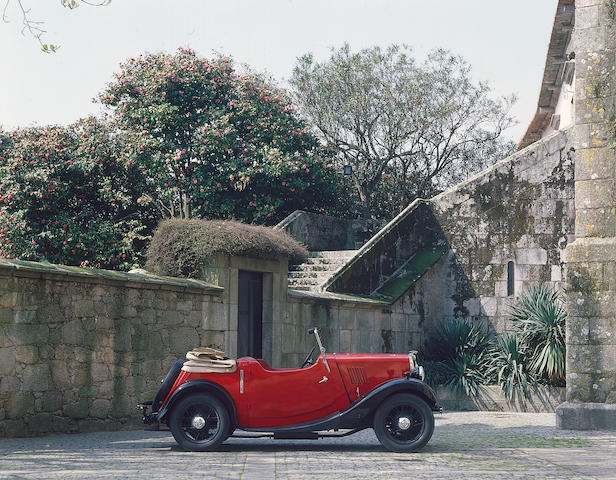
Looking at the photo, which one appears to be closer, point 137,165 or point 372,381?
point 372,381

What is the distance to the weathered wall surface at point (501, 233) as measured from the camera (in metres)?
17.2

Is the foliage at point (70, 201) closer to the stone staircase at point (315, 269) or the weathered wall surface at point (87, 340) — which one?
the stone staircase at point (315, 269)

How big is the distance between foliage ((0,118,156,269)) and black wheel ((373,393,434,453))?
9903 millimetres

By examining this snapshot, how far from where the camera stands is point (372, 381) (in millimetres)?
9211

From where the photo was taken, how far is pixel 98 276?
10.6 meters

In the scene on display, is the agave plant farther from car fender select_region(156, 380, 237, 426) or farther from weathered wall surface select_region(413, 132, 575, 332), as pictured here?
car fender select_region(156, 380, 237, 426)

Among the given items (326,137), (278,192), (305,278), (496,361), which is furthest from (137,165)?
(496,361)

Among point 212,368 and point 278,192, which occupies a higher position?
point 278,192

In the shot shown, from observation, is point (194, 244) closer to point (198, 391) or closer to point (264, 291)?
point (264, 291)

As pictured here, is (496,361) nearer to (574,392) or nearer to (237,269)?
(574,392)

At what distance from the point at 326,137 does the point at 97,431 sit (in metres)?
14.8

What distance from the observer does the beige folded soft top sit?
910 centimetres

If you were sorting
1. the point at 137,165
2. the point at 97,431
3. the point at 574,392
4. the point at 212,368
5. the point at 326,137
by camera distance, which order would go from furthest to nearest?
the point at 326,137 < the point at 137,165 < the point at 574,392 < the point at 97,431 < the point at 212,368

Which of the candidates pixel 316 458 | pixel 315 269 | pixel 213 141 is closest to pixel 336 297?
pixel 315 269
